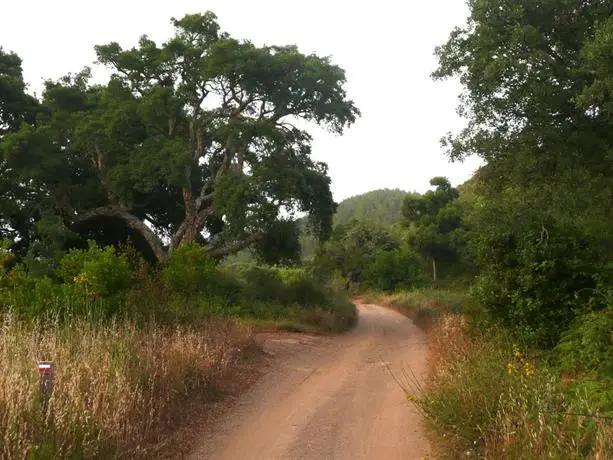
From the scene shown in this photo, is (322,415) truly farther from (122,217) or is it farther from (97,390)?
(122,217)

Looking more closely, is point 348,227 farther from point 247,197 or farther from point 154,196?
point 247,197

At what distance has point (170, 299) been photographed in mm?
14469

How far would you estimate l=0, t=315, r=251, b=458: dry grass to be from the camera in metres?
5.07

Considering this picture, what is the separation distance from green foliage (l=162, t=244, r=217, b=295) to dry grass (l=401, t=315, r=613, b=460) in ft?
31.4

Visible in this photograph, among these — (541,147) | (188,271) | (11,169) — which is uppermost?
(11,169)

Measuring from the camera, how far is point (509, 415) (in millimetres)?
5250

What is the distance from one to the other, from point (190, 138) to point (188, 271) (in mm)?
13192

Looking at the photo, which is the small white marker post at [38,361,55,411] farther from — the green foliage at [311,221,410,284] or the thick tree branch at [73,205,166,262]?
the green foliage at [311,221,410,284]

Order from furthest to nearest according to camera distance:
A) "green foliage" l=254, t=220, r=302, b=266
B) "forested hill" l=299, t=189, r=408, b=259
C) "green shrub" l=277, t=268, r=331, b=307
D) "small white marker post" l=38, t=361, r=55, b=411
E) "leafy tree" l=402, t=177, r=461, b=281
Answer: "forested hill" l=299, t=189, r=408, b=259, "leafy tree" l=402, t=177, r=461, b=281, "green shrub" l=277, t=268, r=331, b=307, "green foliage" l=254, t=220, r=302, b=266, "small white marker post" l=38, t=361, r=55, b=411

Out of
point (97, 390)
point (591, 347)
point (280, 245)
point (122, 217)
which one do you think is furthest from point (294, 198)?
point (97, 390)

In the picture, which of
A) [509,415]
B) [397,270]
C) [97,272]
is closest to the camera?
[509,415]

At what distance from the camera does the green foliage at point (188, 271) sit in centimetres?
1577

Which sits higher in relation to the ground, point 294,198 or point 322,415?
point 294,198

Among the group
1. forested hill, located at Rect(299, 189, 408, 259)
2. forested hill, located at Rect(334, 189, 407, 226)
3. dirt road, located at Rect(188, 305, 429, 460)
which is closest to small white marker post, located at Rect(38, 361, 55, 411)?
dirt road, located at Rect(188, 305, 429, 460)
